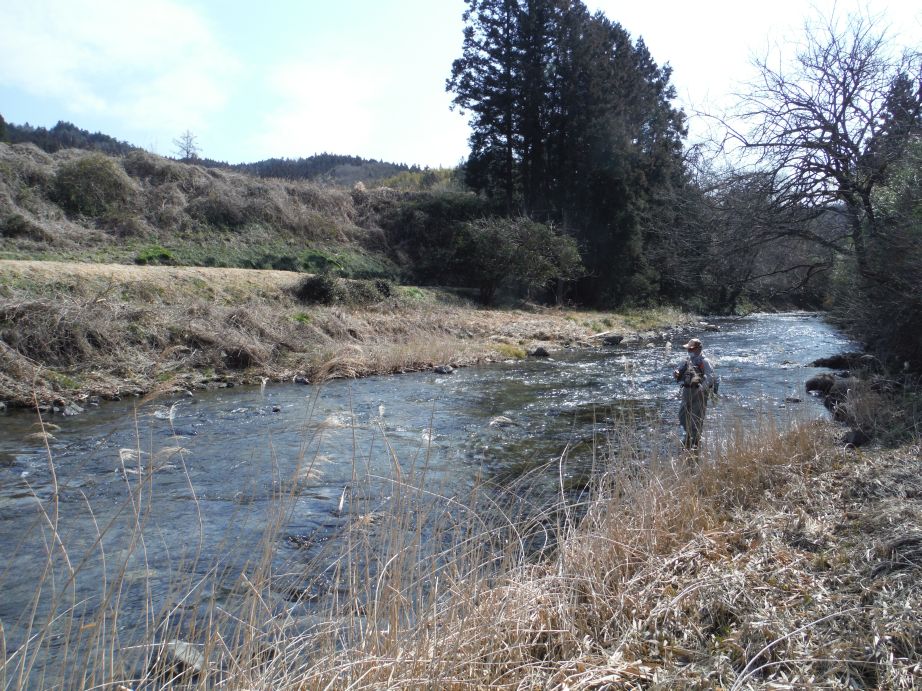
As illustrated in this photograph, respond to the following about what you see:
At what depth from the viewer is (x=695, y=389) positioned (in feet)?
28.6

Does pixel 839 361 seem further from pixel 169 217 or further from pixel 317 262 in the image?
pixel 169 217

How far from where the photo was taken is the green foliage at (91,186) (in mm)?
25750

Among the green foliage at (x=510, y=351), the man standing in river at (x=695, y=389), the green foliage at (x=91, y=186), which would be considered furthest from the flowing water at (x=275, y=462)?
the green foliage at (x=91, y=186)

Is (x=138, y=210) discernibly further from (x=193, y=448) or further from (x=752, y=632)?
(x=752, y=632)

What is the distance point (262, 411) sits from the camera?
491 inches

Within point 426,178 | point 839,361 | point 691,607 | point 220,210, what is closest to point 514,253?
point 220,210

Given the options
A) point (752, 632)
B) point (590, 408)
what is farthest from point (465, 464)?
point (752, 632)

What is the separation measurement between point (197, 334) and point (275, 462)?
45.6ft

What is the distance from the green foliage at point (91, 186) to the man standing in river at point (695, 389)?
2501 cm

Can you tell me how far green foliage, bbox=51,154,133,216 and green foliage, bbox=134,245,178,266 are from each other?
3.40 meters

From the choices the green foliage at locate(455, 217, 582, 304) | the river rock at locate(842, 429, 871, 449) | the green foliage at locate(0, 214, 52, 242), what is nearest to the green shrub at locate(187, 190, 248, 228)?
the green foliage at locate(0, 214, 52, 242)

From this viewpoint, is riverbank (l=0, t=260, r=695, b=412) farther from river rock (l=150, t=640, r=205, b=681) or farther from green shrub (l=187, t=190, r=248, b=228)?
green shrub (l=187, t=190, r=248, b=228)

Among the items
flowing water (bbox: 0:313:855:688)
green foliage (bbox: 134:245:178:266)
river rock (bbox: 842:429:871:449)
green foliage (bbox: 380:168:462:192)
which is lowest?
flowing water (bbox: 0:313:855:688)

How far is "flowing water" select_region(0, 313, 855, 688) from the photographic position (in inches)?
163
